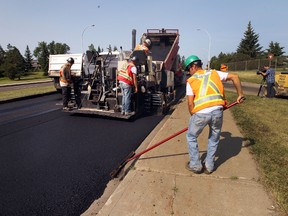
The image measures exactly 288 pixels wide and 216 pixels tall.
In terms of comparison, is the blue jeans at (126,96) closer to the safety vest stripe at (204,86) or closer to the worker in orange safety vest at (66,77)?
the worker in orange safety vest at (66,77)

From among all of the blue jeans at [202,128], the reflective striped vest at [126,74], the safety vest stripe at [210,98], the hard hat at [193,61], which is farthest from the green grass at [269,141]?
the reflective striped vest at [126,74]

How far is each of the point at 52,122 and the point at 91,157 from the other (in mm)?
3111

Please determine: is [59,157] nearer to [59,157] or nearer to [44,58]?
[59,157]

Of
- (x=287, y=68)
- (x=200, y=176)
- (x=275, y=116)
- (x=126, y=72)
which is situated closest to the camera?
(x=200, y=176)

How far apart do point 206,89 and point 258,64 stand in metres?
37.7

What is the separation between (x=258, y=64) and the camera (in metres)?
37.0

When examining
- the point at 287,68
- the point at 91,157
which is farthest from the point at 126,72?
the point at 287,68

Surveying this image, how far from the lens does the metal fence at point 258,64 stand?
31.6 meters

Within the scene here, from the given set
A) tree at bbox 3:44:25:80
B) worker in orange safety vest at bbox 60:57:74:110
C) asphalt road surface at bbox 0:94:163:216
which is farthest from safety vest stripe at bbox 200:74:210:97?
tree at bbox 3:44:25:80

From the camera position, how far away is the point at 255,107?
30.6 ft

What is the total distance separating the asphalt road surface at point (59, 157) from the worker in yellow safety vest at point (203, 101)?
1432mm

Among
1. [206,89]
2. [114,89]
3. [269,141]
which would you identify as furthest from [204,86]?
[114,89]

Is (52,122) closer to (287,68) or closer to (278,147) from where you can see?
(278,147)

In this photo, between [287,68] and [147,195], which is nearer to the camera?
[147,195]
